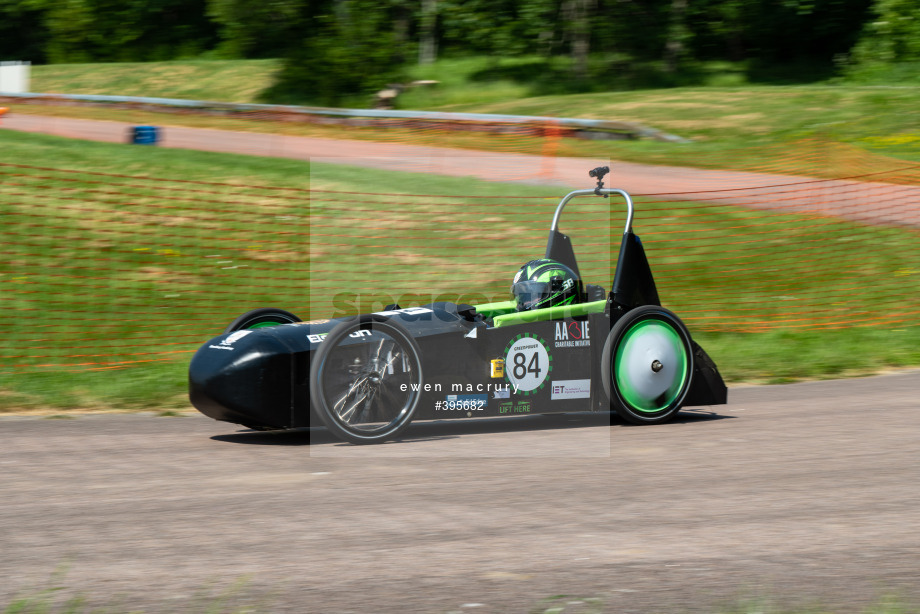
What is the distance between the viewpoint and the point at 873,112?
2594cm

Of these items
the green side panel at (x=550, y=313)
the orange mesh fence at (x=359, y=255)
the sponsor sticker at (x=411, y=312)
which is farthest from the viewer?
the orange mesh fence at (x=359, y=255)

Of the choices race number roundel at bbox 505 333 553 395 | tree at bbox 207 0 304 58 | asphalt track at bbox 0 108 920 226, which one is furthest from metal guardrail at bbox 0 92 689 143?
race number roundel at bbox 505 333 553 395

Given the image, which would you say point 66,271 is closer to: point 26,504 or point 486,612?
point 26,504

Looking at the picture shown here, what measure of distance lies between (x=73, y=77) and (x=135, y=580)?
46.0m

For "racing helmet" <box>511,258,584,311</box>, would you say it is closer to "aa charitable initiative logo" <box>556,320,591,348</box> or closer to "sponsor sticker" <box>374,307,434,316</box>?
"aa charitable initiative logo" <box>556,320,591,348</box>

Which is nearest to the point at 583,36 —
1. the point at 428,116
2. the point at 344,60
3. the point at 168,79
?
the point at 344,60

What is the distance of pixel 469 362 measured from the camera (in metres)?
7.36

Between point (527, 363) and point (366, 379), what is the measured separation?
1191 millimetres

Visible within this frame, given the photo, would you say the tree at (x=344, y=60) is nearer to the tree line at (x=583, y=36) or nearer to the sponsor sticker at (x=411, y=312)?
the tree line at (x=583, y=36)

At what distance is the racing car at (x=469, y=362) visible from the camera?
22.6 ft

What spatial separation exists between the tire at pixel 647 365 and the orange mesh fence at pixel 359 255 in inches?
139

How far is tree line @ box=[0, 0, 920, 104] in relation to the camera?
3788cm

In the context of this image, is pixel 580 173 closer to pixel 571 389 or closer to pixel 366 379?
pixel 571 389

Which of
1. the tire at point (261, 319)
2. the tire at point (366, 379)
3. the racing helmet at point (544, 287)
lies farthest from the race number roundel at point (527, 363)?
the tire at point (261, 319)
